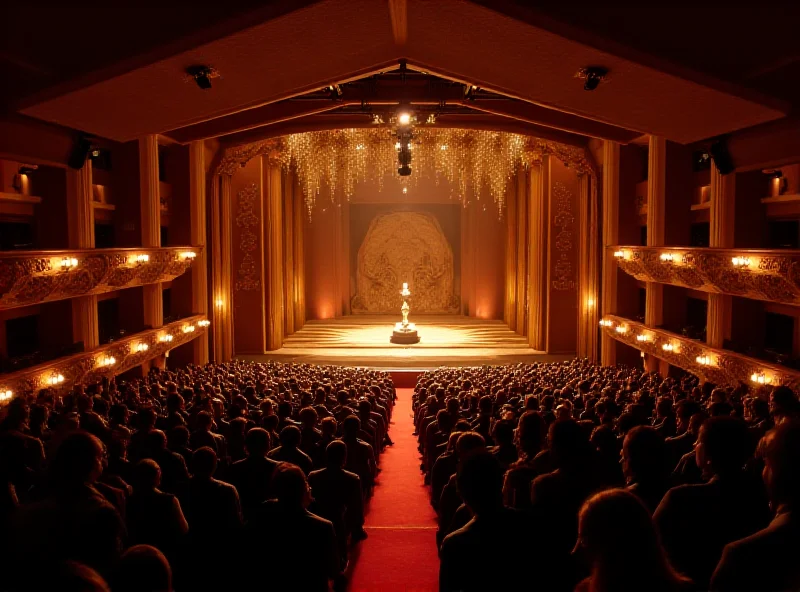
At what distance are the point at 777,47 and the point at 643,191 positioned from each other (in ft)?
29.2

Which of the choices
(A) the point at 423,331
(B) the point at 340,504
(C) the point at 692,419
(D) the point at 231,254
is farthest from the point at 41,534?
(A) the point at 423,331

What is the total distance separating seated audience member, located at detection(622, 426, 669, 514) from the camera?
3.75 m

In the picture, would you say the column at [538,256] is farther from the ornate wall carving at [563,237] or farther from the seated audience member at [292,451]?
the seated audience member at [292,451]

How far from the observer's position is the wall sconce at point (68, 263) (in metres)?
11.4

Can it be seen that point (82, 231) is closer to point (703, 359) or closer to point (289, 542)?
point (289, 542)

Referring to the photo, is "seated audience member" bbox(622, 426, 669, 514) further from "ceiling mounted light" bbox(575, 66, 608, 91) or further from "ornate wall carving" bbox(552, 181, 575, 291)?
"ornate wall carving" bbox(552, 181, 575, 291)

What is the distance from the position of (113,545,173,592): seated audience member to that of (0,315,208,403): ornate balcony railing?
896cm

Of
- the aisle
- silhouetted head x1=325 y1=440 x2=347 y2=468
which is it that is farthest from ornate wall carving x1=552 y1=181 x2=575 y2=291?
silhouetted head x1=325 y1=440 x2=347 y2=468

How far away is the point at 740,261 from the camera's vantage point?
11273 mm

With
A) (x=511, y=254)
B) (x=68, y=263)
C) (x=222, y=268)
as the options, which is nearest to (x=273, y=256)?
(x=222, y=268)

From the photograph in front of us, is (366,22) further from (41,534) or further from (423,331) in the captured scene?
(423,331)

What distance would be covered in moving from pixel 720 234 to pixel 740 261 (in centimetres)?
225

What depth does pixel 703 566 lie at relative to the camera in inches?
132

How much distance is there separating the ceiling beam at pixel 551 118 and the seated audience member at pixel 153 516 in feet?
47.8
